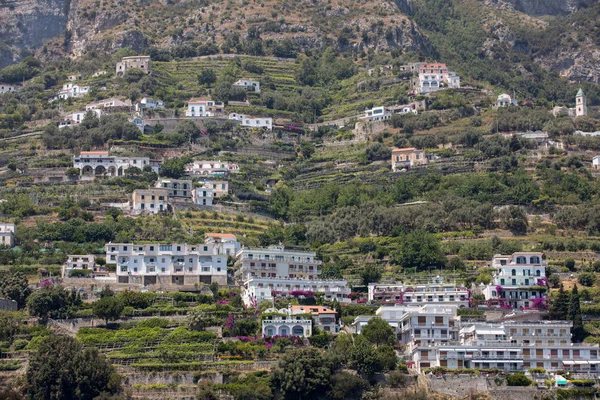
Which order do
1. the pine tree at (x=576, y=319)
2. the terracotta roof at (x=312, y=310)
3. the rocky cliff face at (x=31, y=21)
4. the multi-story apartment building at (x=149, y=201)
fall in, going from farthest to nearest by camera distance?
the rocky cliff face at (x=31, y=21) → the multi-story apartment building at (x=149, y=201) → the terracotta roof at (x=312, y=310) → the pine tree at (x=576, y=319)

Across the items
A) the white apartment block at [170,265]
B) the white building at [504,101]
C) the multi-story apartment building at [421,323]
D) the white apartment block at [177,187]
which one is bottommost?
the multi-story apartment building at [421,323]

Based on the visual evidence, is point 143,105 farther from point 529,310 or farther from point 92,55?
point 529,310

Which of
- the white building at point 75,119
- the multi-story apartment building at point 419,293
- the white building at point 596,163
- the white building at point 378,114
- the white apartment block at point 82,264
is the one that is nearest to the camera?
the multi-story apartment building at point 419,293

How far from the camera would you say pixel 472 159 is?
370ft

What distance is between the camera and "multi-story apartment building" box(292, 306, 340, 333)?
8088cm

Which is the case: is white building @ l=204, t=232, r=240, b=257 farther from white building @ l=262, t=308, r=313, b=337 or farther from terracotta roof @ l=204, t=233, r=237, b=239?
white building @ l=262, t=308, r=313, b=337

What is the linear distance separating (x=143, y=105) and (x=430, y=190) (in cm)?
3366


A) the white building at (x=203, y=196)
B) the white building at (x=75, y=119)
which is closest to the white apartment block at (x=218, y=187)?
the white building at (x=203, y=196)

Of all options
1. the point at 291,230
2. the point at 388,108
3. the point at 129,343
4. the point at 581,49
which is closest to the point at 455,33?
the point at 581,49

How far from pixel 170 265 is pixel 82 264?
601cm

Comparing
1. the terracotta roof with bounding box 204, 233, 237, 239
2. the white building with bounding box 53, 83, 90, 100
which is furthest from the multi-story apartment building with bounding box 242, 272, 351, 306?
the white building with bounding box 53, 83, 90, 100

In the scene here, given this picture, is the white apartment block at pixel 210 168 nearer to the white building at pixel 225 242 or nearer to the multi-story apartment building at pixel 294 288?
the white building at pixel 225 242

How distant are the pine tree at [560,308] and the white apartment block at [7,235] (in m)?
39.0

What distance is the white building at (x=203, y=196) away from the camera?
107 meters
